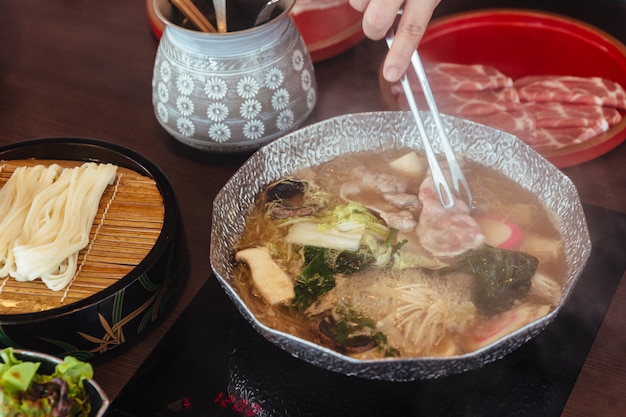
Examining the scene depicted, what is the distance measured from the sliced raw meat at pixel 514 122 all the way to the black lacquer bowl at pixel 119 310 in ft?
3.76

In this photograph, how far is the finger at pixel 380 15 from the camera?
1697 millimetres

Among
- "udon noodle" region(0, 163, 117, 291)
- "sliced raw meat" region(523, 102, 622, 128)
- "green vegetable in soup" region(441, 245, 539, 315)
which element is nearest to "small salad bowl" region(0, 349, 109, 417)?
"udon noodle" region(0, 163, 117, 291)

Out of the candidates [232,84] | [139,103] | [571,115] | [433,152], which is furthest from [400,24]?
[139,103]

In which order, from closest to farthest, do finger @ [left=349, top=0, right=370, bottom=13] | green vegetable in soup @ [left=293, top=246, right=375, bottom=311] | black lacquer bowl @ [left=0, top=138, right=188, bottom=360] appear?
1. black lacquer bowl @ [left=0, top=138, right=188, bottom=360]
2. green vegetable in soup @ [left=293, top=246, right=375, bottom=311]
3. finger @ [left=349, top=0, right=370, bottom=13]

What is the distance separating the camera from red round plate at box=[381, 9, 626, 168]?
2.46 m

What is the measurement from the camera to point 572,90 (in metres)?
2.36

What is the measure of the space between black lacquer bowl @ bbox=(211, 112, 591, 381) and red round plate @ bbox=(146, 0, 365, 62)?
0.65 metres

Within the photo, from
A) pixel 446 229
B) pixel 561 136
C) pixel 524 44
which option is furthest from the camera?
pixel 524 44

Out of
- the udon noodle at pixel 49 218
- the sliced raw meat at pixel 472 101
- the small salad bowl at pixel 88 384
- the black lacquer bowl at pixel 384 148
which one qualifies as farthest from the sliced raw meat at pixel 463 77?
→ the small salad bowl at pixel 88 384

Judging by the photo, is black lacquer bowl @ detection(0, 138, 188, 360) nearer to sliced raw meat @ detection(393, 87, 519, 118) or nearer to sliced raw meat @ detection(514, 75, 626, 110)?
sliced raw meat @ detection(393, 87, 519, 118)

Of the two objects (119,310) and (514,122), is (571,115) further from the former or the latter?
(119,310)

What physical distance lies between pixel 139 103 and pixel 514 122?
1.34m

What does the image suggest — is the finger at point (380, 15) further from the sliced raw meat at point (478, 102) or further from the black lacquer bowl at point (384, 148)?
the sliced raw meat at point (478, 102)

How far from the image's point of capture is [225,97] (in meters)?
1.91
